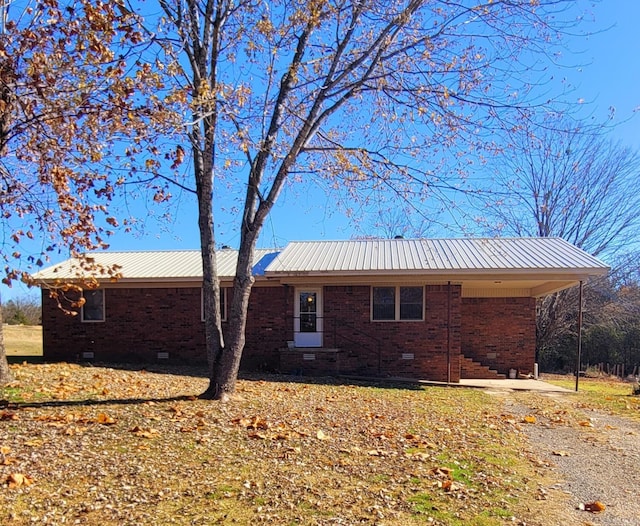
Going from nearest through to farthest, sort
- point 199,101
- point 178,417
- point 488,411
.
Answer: point 199,101, point 178,417, point 488,411

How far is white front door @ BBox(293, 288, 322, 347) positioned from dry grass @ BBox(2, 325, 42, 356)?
12.9 m

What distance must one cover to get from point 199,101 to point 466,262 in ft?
33.3

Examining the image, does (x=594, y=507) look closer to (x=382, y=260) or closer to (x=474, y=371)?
Answer: (x=382, y=260)

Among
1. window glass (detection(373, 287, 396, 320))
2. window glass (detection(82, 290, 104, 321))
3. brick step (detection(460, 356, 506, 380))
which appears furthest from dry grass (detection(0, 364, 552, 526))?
window glass (detection(82, 290, 104, 321))

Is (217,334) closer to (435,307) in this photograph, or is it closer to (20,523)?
(20,523)

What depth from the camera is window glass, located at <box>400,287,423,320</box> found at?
15062mm

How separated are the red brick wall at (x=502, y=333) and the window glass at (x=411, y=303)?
9.93 ft

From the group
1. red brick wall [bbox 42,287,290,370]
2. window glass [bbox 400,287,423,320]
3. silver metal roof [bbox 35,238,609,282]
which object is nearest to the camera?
silver metal roof [bbox 35,238,609,282]

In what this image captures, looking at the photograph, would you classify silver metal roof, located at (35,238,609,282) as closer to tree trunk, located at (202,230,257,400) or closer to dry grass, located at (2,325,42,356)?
tree trunk, located at (202,230,257,400)

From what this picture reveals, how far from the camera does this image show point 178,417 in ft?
22.3

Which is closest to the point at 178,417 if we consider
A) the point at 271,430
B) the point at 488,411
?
the point at 271,430

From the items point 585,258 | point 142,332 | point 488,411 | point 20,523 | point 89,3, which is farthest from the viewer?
point 142,332

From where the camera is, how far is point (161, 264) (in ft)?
58.3

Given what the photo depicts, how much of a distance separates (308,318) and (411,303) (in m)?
3.12
